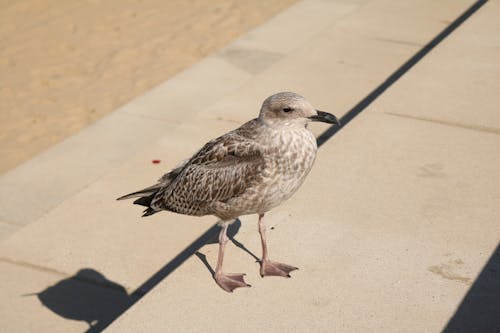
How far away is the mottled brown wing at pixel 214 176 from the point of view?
16.8 ft

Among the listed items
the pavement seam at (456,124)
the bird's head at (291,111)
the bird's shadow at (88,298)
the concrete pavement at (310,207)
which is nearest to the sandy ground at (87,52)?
the concrete pavement at (310,207)

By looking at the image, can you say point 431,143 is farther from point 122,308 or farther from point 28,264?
point 28,264

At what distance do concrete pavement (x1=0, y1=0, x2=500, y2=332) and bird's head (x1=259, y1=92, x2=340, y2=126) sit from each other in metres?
1.06

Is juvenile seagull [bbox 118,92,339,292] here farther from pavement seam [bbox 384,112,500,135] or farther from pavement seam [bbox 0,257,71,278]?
pavement seam [bbox 384,112,500,135]

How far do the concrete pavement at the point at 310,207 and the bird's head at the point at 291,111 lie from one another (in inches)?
41.8

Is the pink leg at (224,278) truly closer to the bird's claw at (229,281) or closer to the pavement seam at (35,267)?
the bird's claw at (229,281)

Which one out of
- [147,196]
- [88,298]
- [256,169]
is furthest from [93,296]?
[256,169]

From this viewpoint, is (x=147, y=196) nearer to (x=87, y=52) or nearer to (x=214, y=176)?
(x=214, y=176)

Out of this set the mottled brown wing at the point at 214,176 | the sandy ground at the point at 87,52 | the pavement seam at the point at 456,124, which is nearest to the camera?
the mottled brown wing at the point at 214,176

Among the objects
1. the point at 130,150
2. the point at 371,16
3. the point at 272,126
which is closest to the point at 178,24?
the point at 371,16

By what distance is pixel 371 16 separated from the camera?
12.0 m

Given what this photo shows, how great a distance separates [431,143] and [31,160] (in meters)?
4.54

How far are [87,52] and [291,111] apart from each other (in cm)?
813

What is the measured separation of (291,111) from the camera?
5.07 meters
